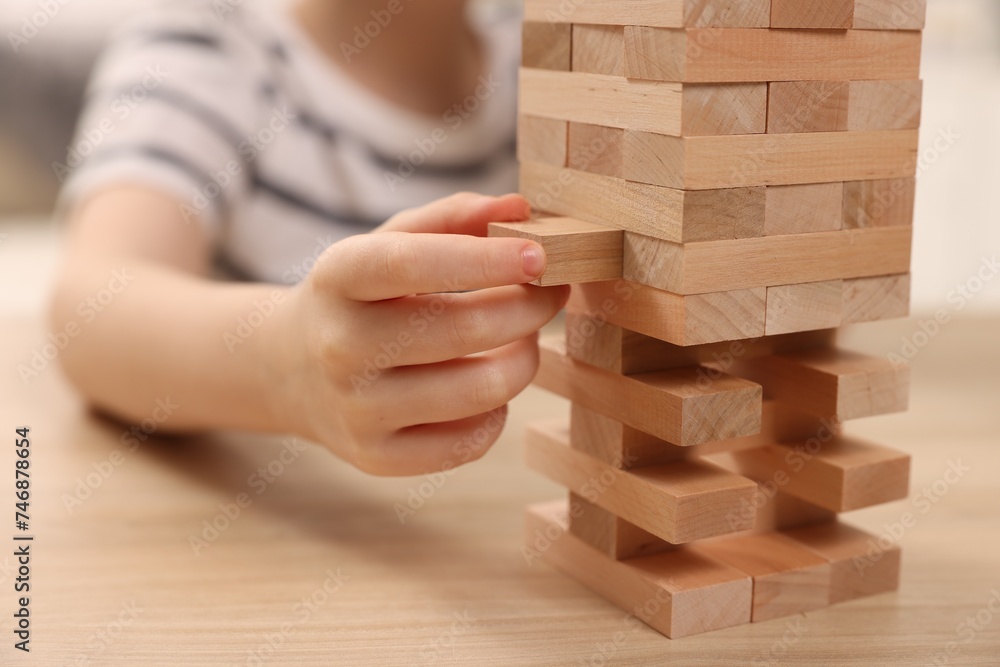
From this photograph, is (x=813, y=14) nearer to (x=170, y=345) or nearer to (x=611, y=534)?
(x=611, y=534)

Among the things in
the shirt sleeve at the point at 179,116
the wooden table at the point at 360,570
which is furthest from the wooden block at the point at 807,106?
the shirt sleeve at the point at 179,116

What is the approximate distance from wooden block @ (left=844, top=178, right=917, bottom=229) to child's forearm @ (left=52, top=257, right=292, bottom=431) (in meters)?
0.40

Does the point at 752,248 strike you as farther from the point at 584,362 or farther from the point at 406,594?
the point at 406,594

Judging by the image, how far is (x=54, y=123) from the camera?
2.77m

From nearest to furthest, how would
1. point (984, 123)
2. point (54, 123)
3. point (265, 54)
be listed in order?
point (265, 54) < point (54, 123) < point (984, 123)

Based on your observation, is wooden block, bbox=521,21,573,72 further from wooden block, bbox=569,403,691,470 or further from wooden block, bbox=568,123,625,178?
wooden block, bbox=569,403,691,470

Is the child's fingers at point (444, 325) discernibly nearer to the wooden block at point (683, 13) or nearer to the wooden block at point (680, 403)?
the wooden block at point (680, 403)

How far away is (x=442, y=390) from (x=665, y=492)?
16 cm

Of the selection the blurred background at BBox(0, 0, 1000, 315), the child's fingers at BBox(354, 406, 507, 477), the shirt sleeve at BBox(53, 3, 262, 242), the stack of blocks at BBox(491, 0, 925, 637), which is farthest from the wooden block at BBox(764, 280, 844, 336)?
the blurred background at BBox(0, 0, 1000, 315)

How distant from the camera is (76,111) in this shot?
282 centimetres

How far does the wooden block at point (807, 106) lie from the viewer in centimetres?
64

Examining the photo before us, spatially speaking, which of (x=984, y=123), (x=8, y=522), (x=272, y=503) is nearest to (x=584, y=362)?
(x=272, y=503)

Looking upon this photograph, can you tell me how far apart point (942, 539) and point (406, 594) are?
0.41 metres

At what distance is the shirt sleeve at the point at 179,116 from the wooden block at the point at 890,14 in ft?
2.58
